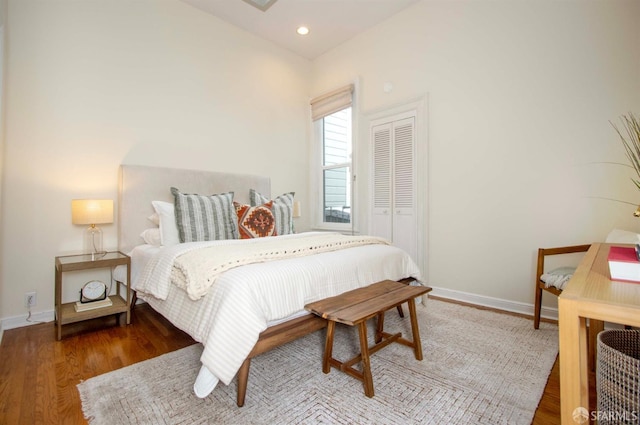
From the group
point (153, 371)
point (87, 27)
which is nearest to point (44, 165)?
point (87, 27)

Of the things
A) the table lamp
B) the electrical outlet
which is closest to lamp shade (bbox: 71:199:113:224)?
the table lamp

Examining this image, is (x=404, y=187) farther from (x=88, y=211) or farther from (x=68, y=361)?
(x=68, y=361)

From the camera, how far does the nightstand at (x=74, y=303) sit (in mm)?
2141

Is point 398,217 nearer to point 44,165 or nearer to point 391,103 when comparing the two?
point 391,103

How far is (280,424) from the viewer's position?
4.23ft

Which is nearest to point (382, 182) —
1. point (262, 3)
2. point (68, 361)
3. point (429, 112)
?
point (429, 112)

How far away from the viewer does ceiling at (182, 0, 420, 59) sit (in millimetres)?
3273

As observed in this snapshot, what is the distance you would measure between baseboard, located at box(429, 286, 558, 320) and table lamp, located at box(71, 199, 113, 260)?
3142mm

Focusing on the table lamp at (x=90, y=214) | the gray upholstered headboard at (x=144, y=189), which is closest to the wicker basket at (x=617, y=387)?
the table lamp at (x=90, y=214)

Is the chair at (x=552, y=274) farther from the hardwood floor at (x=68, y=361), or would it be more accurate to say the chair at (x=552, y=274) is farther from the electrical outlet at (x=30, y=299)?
the electrical outlet at (x=30, y=299)

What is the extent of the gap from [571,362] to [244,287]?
1.20 m

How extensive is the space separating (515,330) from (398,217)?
1570 mm

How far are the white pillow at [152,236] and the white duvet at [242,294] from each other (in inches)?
19.6

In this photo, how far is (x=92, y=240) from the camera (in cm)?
262
